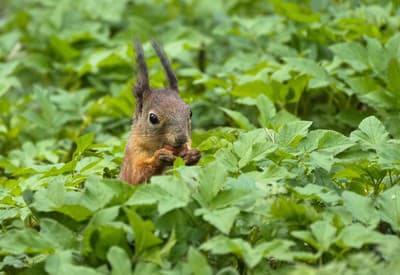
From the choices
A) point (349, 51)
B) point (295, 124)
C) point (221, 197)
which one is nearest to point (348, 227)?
point (221, 197)

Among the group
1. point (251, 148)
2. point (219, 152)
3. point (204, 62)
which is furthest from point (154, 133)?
point (204, 62)

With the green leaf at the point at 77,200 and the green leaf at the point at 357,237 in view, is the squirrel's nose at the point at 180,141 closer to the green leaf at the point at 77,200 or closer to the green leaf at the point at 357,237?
the green leaf at the point at 77,200

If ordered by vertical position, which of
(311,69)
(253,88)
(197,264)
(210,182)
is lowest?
(253,88)

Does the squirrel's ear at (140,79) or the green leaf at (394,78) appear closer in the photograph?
the squirrel's ear at (140,79)

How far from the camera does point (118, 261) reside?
9.50ft

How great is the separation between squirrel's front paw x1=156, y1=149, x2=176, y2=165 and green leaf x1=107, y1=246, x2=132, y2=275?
977 mm

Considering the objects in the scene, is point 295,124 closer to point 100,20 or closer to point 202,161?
point 202,161

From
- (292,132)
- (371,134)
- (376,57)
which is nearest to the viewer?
(371,134)

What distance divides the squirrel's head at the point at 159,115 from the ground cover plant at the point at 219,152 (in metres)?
0.16

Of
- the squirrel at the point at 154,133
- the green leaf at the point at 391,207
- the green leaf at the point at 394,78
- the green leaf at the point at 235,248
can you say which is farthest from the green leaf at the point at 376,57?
the green leaf at the point at 235,248

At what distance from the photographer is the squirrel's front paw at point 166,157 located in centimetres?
386

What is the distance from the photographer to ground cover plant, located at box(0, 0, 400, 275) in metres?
3.05

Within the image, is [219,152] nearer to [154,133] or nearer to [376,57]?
[154,133]

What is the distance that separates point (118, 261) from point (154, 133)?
1330 millimetres
